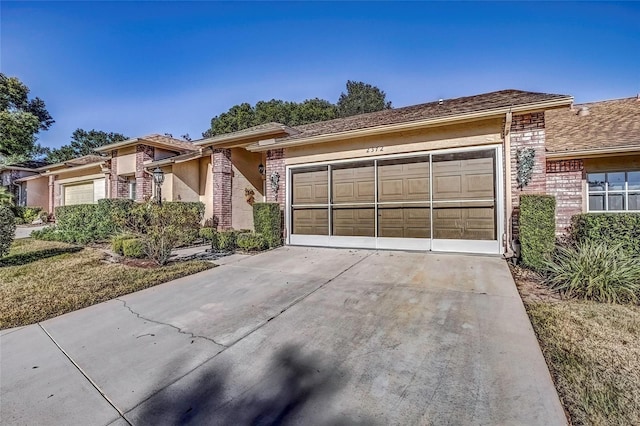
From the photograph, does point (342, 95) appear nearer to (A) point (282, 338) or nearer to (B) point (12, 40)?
(B) point (12, 40)

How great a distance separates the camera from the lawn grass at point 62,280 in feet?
15.6

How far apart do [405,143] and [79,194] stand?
21939 mm

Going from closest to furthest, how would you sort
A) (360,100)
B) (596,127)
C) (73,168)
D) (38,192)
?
(596,127) → (73,168) → (38,192) → (360,100)

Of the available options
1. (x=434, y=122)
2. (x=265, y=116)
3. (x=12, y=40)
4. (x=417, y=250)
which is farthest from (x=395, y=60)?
(x=265, y=116)

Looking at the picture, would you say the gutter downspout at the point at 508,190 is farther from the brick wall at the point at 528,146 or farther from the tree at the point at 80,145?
the tree at the point at 80,145

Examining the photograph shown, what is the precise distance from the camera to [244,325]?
3.76m

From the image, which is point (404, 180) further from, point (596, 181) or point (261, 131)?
point (261, 131)

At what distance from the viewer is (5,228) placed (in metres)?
7.81

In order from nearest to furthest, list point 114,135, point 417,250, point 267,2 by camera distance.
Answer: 1. point 417,250
2. point 267,2
3. point 114,135

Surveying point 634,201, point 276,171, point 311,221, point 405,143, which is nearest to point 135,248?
point 276,171

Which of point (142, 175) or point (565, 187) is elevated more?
point (142, 175)

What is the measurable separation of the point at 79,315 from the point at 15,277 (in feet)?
Result: 12.7

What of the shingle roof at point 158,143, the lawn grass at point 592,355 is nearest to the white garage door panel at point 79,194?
the shingle roof at point 158,143

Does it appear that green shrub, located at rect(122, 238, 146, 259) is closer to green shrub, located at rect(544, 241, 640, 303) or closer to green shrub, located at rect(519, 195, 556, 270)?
green shrub, located at rect(519, 195, 556, 270)
